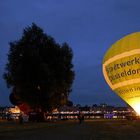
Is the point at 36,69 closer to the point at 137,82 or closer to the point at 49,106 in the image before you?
the point at 49,106

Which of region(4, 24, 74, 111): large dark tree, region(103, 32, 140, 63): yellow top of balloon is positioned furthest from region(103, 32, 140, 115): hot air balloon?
region(4, 24, 74, 111): large dark tree

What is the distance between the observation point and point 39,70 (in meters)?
69.0

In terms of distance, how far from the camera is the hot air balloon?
146 feet

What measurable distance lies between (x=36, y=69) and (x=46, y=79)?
84.3 inches

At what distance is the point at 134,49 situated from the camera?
148 feet

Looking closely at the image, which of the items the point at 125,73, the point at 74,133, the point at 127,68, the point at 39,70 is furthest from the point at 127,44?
the point at 39,70

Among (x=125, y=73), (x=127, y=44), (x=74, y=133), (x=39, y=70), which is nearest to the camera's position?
(x=74, y=133)

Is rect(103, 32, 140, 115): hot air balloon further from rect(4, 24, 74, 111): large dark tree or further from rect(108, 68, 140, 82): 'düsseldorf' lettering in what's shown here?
rect(4, 24, 74, 111): large dark tree

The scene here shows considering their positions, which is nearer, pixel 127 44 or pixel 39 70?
pixel 127 44

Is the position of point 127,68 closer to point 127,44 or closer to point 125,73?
point 125,73

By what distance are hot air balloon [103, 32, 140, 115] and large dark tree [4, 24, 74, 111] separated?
2227 centimetres

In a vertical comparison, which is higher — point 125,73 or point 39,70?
point 39,70

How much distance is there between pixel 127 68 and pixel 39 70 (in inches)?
1020

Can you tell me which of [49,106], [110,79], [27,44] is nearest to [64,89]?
[49,106]
